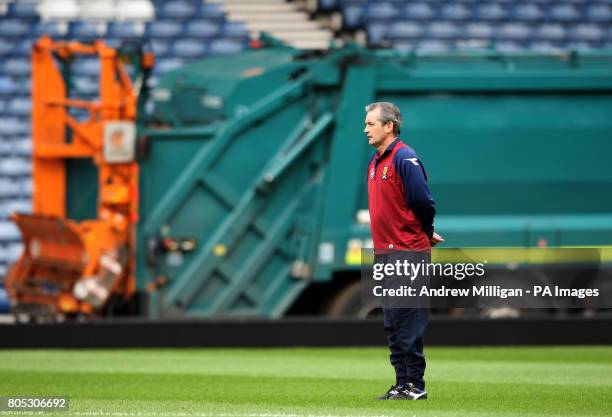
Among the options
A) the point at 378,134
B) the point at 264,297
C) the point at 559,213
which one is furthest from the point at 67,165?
the point at 378,134

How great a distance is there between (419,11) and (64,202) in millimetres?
9511

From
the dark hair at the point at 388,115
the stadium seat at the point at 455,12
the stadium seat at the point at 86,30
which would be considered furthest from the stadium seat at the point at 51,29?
the dark hair at the point at 388,115

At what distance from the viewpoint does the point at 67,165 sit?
13914mm

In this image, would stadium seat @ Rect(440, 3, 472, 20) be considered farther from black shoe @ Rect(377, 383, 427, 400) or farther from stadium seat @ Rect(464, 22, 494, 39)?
black shoe @ Rect(377, 383, 427, 400)

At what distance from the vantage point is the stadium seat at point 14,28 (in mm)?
21016

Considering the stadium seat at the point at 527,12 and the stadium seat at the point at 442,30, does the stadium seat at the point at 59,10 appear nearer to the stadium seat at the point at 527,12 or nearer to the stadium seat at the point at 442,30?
the stadium seat at the point at 442,30

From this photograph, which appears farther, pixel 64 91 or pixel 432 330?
pixel 64 91

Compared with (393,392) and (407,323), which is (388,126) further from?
(393,392)

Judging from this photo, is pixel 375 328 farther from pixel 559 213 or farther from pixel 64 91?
pixel 64 91

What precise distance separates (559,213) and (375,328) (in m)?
2.60

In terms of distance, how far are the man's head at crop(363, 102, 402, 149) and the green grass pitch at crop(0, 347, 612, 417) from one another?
1.45m

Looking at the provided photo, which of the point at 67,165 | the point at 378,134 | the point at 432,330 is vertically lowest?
the point at 432,330

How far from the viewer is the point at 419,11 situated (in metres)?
21.8

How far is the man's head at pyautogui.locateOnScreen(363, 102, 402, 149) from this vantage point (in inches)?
292
